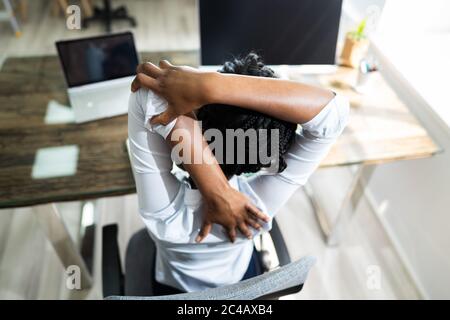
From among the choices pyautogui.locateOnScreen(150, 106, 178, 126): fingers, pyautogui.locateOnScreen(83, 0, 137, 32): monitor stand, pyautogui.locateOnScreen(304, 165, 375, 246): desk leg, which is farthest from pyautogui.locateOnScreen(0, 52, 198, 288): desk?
pyautogui.locateOnScreen(83, 0, 137, 32): monitor stand

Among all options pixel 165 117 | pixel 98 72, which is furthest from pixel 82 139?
pixel 165 117

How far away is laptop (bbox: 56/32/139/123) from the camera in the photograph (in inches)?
49.8

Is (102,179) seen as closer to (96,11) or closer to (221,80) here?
(221,80)

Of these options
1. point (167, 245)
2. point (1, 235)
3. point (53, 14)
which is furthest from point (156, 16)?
point (167, 245)

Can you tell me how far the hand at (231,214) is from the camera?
715 mm

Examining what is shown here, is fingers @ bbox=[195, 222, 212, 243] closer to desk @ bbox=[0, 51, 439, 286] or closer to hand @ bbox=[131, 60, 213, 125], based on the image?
hand @ bbox=[131, 60, 213, 125]

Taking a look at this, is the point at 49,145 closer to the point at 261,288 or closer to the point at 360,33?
the point at 261,288

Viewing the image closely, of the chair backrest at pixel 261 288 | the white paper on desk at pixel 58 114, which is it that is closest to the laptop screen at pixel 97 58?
the white paper on desk at pixel 58 114

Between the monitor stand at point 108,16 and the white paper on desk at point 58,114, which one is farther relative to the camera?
the monitor stand at point 108,16

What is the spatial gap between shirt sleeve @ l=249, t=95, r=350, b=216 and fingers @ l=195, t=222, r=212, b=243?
155 millimetres

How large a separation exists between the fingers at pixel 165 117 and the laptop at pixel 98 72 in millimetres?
698

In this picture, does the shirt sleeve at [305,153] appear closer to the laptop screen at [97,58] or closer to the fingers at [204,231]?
the fingers at [204,231]

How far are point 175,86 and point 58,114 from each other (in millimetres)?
831
